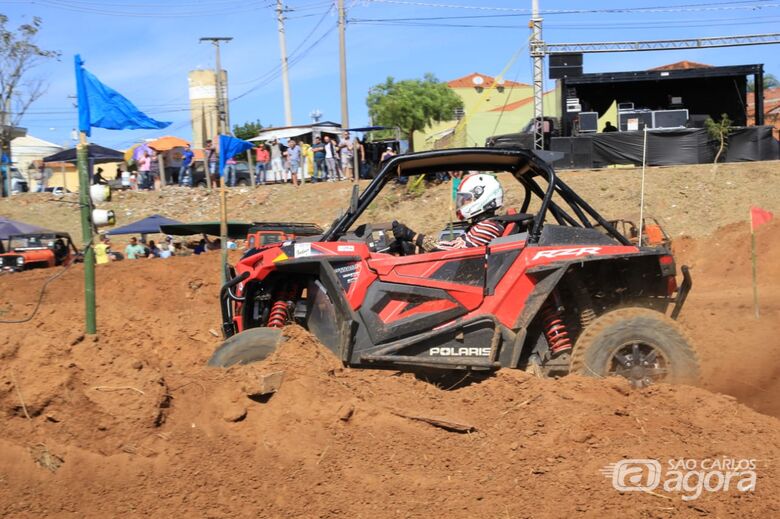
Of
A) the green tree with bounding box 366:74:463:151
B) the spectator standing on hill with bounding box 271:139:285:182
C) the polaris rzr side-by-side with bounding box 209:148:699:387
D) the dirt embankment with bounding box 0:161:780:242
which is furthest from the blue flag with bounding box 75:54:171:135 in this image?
the green tree with bounding box 366:74:463:151

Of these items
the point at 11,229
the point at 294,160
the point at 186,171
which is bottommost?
the point at 11,229

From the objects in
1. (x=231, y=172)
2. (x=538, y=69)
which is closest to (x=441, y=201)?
(x=538, y=69)

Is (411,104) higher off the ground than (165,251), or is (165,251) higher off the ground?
(411,104)

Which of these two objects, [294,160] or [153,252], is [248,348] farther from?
[294,160]

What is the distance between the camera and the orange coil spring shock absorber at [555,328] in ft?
19.9

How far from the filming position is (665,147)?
912 inches

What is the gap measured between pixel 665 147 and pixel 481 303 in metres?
19.0

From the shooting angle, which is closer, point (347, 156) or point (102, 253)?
point (102, 253)

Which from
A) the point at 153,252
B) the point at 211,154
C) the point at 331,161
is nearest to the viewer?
the point at 153,252

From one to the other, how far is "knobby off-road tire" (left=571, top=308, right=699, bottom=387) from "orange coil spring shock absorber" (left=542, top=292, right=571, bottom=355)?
0.34 metres

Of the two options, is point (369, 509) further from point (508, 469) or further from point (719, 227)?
point (719, 227)

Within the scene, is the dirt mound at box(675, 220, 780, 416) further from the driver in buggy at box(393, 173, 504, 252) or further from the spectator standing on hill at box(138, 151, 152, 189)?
the spectator standing on hill at box(138, 151, 152, 189)

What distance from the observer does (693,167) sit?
2264 centimetres

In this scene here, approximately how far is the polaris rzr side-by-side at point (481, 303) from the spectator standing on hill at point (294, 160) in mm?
21782
